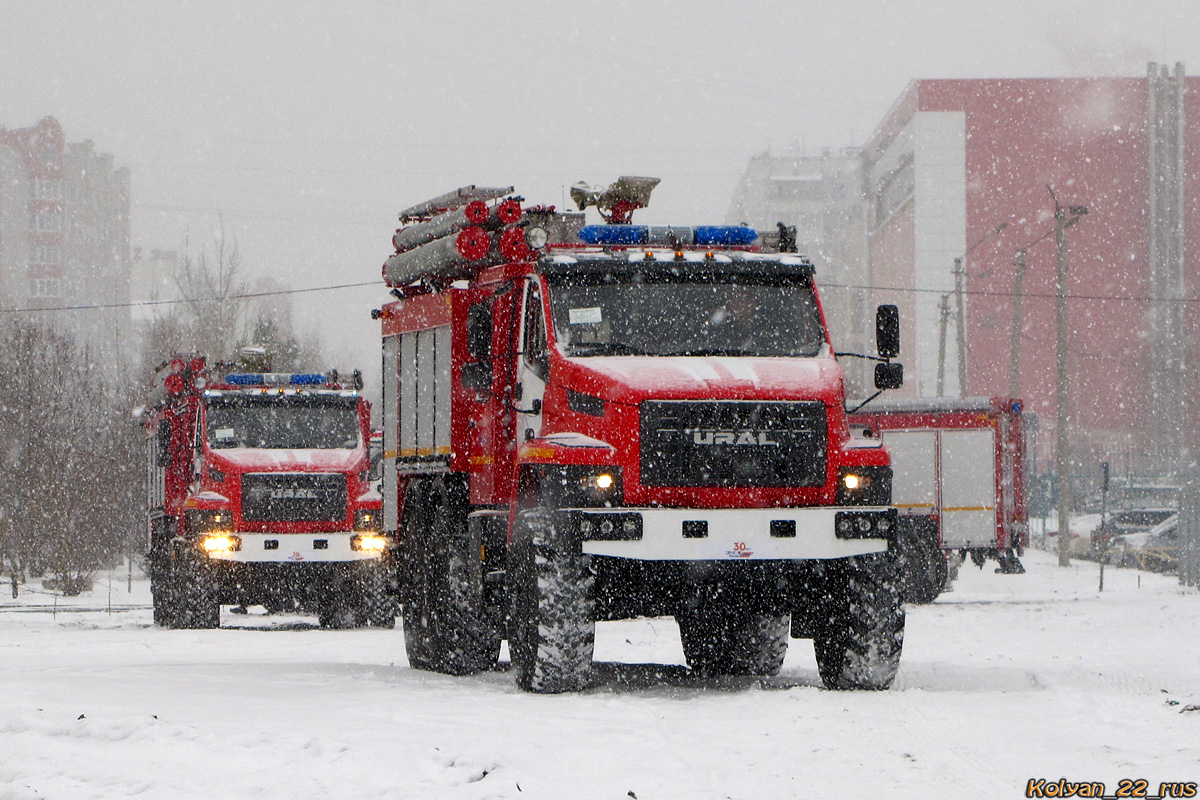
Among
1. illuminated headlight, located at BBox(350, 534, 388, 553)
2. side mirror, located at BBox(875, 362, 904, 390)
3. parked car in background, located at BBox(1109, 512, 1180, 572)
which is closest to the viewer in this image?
side mirror, located at BBox(875, 362, 904, 390)

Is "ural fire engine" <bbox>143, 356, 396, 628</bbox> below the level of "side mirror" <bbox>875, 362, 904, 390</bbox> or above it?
below

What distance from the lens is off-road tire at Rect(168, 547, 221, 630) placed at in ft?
75.1

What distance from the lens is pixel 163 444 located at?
2523 centimetres

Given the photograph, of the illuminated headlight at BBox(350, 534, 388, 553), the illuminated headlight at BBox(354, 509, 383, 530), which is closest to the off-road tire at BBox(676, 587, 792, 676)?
the illuminated headlight at BBox(350, 534, 388, 553)

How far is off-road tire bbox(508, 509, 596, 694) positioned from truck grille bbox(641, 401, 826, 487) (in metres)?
0.74

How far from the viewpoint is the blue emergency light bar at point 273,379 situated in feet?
76.4

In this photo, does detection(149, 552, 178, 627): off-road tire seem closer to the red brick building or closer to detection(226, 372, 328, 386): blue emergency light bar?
detection(226, 372, 328, 386): blue emergency light bar

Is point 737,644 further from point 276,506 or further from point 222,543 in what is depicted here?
point 222,543

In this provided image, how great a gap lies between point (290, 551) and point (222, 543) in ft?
2.77

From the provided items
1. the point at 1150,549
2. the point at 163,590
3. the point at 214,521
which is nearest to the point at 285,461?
the point at 214,521

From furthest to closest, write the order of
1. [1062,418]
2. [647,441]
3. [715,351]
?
[1062,418]
[715,351]
[647,441]

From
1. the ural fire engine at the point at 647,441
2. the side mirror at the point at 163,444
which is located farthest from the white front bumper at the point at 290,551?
the ural fire engine at the point at 647,441

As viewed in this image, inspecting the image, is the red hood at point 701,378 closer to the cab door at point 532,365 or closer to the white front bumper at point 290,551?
the cab door at point 532,365

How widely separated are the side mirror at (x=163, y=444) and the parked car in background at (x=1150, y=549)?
24.5 metres
